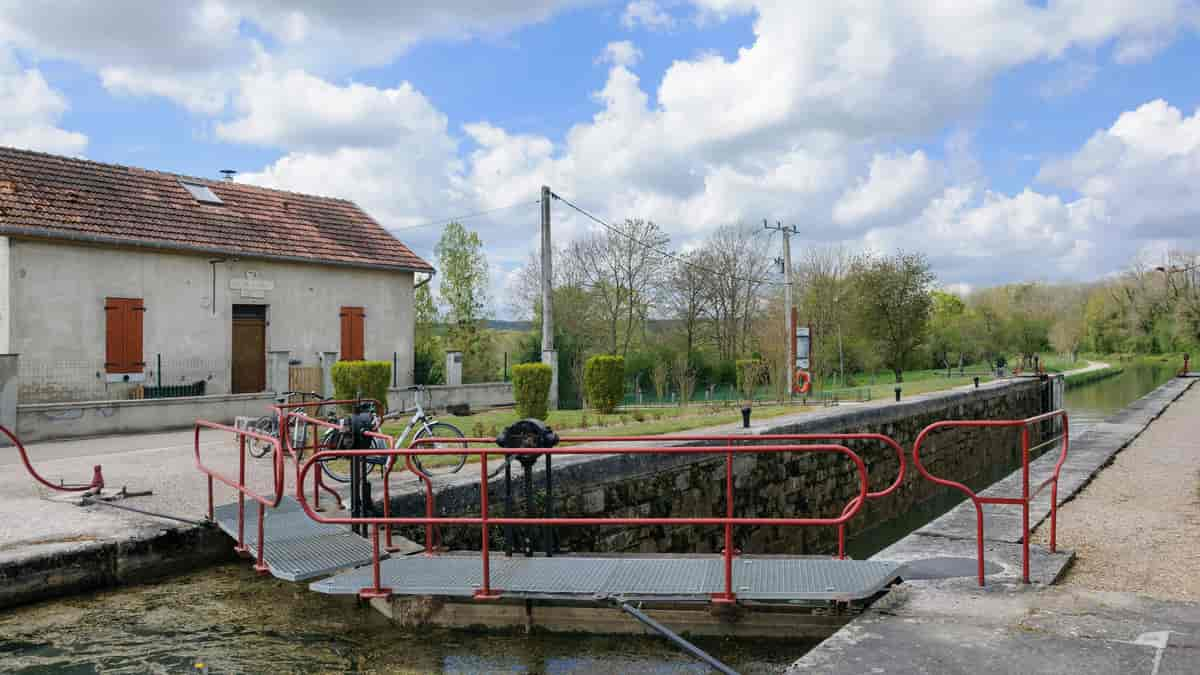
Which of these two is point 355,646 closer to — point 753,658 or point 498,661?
point 498,661

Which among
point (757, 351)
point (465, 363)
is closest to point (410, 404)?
point (465, 363)

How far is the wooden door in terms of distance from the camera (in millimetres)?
19625

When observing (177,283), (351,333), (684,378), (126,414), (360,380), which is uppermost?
(177,283)

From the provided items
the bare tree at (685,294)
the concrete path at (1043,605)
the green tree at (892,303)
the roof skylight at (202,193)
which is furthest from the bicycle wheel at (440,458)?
the green tree at (892,303)

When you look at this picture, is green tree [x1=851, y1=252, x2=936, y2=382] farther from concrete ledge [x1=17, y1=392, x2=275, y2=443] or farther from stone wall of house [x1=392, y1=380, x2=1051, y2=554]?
concrete ledge [x1=17, y1=392, x2=275, y2=443]

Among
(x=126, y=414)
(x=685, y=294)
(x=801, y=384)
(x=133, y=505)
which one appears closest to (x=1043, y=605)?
(x=133, y=505)

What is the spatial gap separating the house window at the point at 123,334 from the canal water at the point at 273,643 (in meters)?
12.6

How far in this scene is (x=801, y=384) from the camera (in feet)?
83.5

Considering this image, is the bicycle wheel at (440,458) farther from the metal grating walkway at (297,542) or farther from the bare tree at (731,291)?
the bare tree at (731,291)

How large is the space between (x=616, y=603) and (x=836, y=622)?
4.12ft

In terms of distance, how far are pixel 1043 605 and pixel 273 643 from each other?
4.59 metres

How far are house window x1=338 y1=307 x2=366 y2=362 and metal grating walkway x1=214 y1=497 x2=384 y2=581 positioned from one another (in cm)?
1483

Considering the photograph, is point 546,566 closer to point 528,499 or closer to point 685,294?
point 528,499

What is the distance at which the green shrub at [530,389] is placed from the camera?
57.8ft
